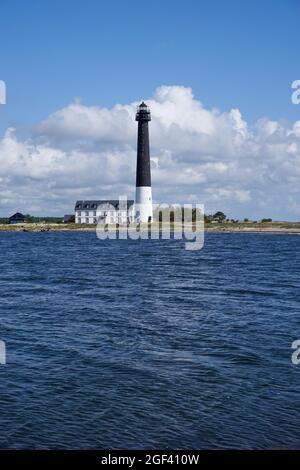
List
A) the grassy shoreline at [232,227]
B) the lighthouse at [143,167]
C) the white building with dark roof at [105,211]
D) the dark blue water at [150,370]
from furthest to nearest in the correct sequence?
the grassy shoreline at [232,227] → the white building with dark roof at [105,211] → the lighthouse at [143,167] → the dark blue water at [150,370]

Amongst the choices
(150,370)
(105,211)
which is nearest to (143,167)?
(105,211)

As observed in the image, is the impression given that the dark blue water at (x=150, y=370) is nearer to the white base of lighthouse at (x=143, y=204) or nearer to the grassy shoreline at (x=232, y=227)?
the white base of lighthouse at (x=143, y=204)

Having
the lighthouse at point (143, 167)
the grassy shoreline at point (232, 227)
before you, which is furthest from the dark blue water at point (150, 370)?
the grassy shoreline at point (232, 227)

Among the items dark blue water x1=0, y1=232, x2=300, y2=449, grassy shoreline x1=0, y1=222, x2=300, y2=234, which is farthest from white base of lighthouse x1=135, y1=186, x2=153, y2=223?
dark blue water x1=0, y1=232, x2=300, y2=449

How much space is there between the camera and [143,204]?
463 feet

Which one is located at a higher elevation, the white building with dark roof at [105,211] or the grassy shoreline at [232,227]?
the white building with dark roof at [105,211]

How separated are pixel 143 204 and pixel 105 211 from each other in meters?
49.4

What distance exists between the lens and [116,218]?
188500 mm

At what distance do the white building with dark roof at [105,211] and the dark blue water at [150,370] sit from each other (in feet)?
469

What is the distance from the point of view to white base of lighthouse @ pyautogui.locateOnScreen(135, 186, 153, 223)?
137 meters

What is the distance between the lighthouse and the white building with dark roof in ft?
125

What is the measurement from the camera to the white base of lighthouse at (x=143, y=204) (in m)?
137
